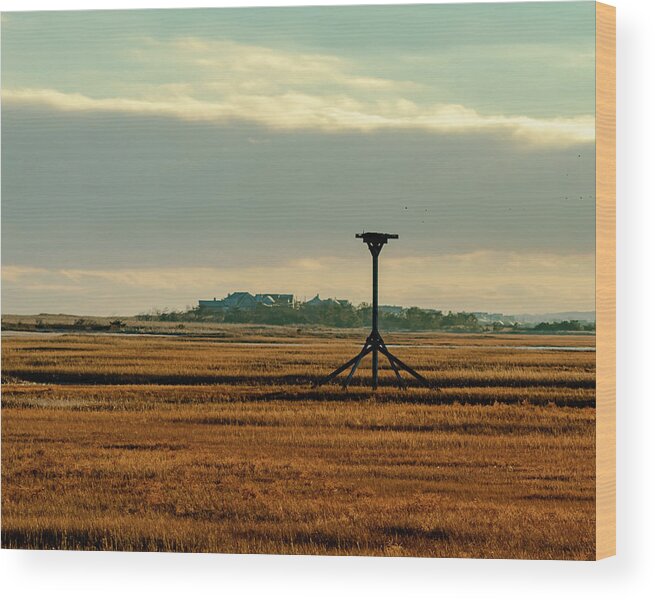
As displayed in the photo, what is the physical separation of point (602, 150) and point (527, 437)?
2.58m

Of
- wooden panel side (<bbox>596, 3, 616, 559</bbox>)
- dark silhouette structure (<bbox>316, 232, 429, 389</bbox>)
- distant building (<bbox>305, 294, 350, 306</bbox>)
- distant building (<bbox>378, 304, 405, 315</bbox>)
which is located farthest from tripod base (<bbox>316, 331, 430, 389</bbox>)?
wooden panel side (<bbox>596, 3, 616, 559</bbox>)

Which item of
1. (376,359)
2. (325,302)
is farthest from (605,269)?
(325,302)

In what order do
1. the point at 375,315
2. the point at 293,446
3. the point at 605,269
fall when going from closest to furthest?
Result: the point at 605,269 → the point at 293,446 → the point at 375,315

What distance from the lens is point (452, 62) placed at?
12.0m

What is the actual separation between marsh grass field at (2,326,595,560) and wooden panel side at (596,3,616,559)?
0.12m

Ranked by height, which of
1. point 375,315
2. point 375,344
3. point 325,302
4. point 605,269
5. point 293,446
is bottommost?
point 293,446

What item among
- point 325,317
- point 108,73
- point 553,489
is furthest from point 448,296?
point 108,73

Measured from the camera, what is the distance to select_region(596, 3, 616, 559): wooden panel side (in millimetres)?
11703

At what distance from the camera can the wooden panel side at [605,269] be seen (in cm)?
1170

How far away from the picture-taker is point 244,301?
1238 centimetres

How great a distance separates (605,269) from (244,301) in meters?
3.21

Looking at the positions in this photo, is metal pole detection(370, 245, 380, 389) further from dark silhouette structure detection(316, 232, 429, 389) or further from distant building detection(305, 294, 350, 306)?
distant building detection(305, 294, 350, 306)

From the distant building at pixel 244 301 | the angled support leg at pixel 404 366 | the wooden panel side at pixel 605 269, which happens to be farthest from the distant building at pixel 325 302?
the wooden panel side at pixel 605 269

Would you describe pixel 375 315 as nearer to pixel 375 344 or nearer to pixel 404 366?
pixel 375 344
